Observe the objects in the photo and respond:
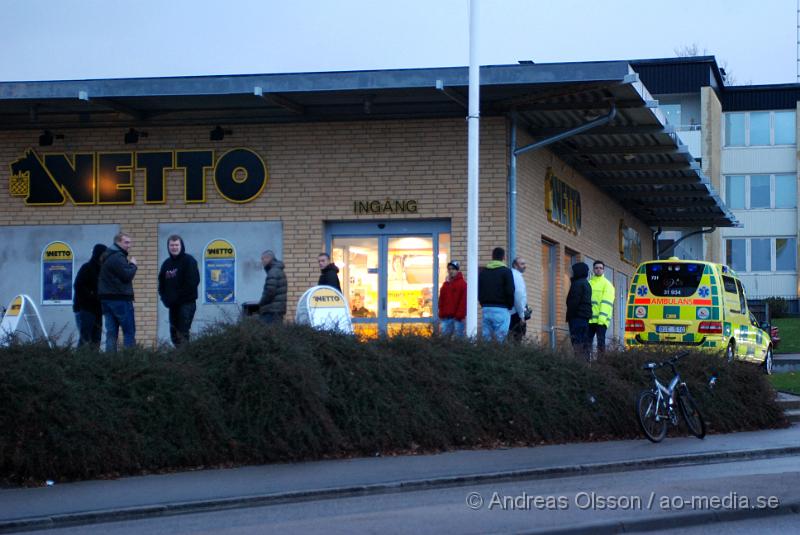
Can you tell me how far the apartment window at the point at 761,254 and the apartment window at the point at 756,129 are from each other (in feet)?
15.6

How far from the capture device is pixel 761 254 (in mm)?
59906

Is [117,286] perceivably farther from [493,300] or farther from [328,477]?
[328,477]

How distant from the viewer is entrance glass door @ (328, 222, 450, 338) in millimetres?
21047

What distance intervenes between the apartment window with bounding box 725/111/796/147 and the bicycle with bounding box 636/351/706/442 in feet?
148

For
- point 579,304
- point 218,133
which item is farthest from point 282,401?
point 218,133

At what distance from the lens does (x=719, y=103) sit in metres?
55.7

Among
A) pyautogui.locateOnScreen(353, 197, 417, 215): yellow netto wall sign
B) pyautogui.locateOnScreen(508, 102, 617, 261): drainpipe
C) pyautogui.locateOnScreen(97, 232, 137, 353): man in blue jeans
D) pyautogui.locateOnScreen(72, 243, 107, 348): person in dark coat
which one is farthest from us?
pyautogui.locateOnScreen(353, 197, 417, 215): yellow netto wall sign

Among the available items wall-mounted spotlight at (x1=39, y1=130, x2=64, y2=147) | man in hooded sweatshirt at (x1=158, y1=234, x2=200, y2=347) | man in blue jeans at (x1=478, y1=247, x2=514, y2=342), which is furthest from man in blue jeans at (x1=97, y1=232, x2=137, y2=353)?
wall-mounted spotlight at (x1=39, y1=130, x2=64, y2=147)

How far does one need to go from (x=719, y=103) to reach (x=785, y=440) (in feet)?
140

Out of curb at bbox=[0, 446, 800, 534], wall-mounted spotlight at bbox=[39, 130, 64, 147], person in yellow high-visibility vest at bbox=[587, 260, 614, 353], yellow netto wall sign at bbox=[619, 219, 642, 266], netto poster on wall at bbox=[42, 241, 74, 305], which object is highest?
wall-mounted spotlight at bbox=[39, 130, 64, 147]

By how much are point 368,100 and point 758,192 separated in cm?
4336

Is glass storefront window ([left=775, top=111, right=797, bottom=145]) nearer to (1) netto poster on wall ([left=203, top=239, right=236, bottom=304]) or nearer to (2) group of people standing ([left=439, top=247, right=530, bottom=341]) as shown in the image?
(1) netto poster on wall ([left=203, top=239, right=236, bottom=304])

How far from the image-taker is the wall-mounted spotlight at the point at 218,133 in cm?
2138

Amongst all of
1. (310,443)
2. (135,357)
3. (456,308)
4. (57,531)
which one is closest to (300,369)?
(310,443)
